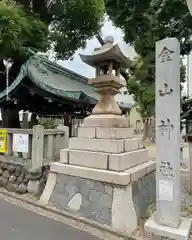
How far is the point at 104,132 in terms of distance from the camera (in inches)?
185

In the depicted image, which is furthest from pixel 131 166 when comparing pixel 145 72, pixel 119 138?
pixel 145 72

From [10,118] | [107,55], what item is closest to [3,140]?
[107,55]

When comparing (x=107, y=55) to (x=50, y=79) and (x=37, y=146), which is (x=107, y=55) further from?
(x=50, y=79)

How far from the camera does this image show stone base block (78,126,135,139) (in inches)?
183

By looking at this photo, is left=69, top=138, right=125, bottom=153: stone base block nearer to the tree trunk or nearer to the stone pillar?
the stone pillar

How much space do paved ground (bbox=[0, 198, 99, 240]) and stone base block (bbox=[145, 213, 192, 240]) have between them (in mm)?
871

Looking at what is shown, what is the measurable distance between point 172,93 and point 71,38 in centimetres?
714

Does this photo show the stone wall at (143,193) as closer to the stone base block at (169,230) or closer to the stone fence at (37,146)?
the stone base block at (169,230)

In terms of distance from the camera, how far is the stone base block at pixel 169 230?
3491 mm

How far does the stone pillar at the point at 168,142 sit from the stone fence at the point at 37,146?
2.83m

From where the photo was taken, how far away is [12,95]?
8.53 m

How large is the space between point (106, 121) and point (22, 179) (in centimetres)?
253

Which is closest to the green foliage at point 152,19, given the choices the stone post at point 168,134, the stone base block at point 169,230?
the stone post at point 168,134

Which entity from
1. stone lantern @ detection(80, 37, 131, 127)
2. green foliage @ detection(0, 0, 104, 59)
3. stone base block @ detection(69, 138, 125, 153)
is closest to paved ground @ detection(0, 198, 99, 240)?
stone base block @ detection(69, 138, 125, 153)
